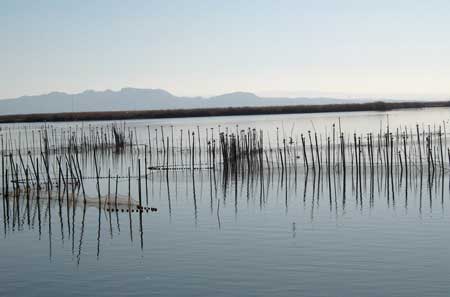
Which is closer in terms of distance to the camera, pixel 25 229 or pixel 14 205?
pixel 25 229

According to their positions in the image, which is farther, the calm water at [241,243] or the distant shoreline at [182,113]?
the distant shoreline at [182,113]

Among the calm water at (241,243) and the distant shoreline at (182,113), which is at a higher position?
the distant shoreline at (182,113)

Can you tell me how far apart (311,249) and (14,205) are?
9064mm

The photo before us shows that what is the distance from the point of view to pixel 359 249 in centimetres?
1216

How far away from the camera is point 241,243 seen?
42.9ft

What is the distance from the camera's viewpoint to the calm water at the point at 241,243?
10.3m

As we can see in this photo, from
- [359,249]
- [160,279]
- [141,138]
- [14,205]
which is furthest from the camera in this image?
[141,138]

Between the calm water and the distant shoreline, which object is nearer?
the calm water

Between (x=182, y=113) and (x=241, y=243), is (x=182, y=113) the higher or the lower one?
the higher one

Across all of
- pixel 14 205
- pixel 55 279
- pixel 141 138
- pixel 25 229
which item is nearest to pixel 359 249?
pixel 55 279

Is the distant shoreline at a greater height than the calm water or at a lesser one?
greater

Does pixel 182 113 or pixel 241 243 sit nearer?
pixel 241 243

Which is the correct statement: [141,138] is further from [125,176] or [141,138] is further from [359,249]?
[359,249]

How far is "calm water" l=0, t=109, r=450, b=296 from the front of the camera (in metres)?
10.3
